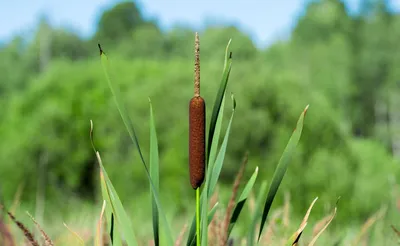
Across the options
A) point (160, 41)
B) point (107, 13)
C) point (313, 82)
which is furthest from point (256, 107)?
point (107, 13)

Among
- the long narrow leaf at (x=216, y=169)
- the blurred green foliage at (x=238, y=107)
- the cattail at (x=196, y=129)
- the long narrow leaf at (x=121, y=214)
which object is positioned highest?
the cattail at (x=196, y=129)

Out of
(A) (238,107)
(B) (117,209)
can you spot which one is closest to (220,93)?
(B) (117,209)

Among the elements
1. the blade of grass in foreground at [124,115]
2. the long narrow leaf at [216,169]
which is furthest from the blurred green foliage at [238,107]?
the blade of grass in foreground at [124,115]

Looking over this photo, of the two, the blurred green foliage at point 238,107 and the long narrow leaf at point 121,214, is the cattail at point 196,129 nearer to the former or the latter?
the long narrow leaf at point 121,214

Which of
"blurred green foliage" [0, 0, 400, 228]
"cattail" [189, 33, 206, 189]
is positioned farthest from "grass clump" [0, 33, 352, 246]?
"blurred green foliage" [0, 0, 400, 228]

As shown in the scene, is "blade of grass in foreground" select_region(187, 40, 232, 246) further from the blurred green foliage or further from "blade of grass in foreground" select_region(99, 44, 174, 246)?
the blurred green foliage

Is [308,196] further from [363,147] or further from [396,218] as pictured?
[396,218]

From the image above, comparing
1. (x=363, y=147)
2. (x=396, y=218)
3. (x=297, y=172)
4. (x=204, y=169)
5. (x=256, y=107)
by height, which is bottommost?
(x=363, y=147)

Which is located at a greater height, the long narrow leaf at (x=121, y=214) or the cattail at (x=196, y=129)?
the cattail at (x=196, y=129)
